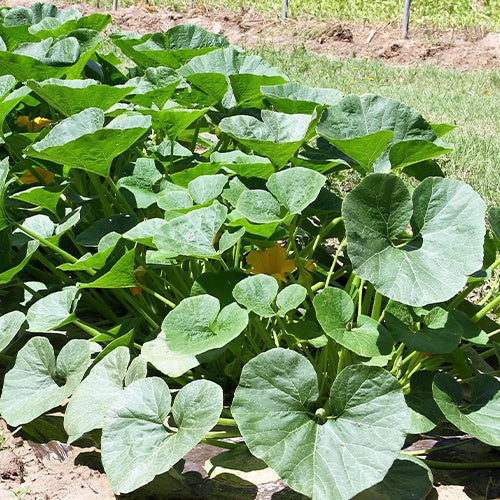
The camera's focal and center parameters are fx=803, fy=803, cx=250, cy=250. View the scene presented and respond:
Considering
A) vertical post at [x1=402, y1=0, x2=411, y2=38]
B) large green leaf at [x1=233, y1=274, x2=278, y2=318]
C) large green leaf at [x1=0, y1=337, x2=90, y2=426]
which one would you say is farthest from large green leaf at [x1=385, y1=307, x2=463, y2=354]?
vertical post at [x1=402, y1=0, x2=411, y2=38]

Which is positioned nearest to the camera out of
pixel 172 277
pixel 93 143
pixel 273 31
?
pixel 93 143

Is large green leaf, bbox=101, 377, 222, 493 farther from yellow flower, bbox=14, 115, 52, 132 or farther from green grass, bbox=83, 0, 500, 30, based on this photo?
green grass, bbox=83, 0, 500, 30

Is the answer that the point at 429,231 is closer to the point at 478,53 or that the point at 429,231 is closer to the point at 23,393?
the point at 23,393

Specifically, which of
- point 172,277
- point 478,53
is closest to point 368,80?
point 478,53

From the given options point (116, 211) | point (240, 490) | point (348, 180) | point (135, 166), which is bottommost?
point (348, 180)

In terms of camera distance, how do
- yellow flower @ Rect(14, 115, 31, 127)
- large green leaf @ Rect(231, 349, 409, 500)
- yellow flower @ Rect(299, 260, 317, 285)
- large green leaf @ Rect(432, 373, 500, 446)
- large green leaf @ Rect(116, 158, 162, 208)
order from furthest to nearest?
yellow flower @ Rect(14, 115, 31, 127), large green leaf @ Rect(116, 158, 162, 208), yellow flower @ Rect(299, 260, 317, 285), large green leaf @ Rect(432, 373, 500, 446), large green leaf @ Rect(231, 349, 409, 500)

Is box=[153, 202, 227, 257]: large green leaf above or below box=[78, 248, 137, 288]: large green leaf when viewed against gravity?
above

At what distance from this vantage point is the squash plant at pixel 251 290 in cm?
135

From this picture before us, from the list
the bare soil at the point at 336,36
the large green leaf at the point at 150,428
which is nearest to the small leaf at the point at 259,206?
the large green leaf at the point at 150,428

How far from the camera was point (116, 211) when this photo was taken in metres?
2.20

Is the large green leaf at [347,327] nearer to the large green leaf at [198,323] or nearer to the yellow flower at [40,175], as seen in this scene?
the large green leaf at [198,323]

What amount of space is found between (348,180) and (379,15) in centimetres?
902

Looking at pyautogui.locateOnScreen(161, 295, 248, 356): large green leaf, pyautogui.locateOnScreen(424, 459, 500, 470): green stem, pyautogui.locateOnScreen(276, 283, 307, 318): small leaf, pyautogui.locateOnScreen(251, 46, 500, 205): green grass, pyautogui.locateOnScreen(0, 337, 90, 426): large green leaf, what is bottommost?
pyautogui.locateOnScreen(251, 46, 500, 205): green grass

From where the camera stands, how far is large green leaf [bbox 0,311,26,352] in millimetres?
1676
